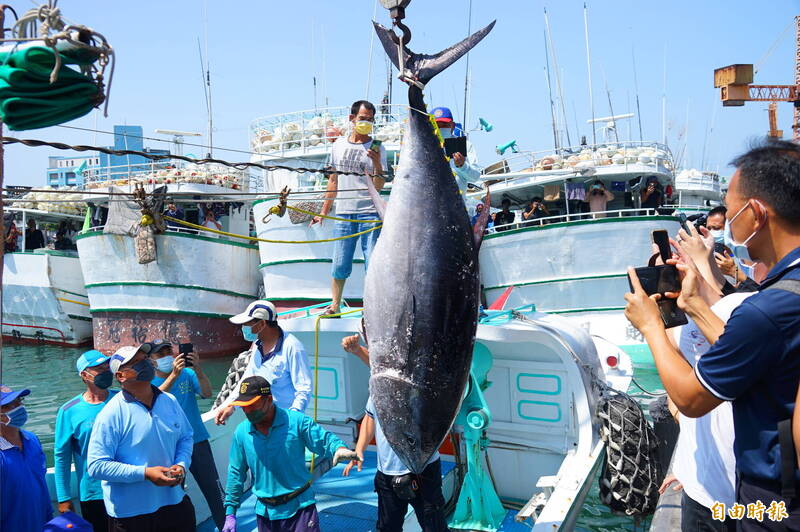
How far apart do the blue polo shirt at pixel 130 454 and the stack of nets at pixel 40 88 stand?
6.20 feet

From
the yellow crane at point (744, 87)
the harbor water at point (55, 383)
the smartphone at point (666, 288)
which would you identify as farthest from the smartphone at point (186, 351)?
the yellow crane at point (744, 87)

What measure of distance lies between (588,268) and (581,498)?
9108 mm

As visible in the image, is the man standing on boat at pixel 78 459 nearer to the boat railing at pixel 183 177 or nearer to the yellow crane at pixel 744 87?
the boat railing at pixel 183 177

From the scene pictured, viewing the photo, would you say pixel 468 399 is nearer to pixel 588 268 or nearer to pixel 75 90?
pixel 75 90

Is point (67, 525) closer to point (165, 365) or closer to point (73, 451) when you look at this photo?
point (73, 451)

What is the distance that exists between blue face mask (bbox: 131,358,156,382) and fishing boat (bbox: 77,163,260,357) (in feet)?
38.0

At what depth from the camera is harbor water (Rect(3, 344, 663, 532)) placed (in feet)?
17.3

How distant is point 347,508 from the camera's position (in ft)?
15.5

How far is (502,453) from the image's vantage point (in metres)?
5.04

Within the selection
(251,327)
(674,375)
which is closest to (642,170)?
(251,327)

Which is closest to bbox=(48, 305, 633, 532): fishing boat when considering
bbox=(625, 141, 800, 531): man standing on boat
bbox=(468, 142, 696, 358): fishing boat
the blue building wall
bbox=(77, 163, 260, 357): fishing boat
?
bbox=(625, 141, 800, 531): man standing on boat

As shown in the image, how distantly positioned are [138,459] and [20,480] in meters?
0.61

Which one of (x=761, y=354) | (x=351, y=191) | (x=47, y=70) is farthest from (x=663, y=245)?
(x=351, y=191)

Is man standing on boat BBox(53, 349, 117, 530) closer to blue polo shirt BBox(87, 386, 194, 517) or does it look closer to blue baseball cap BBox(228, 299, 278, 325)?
blue polo shirt BBox(87, 386, 194, 517)
